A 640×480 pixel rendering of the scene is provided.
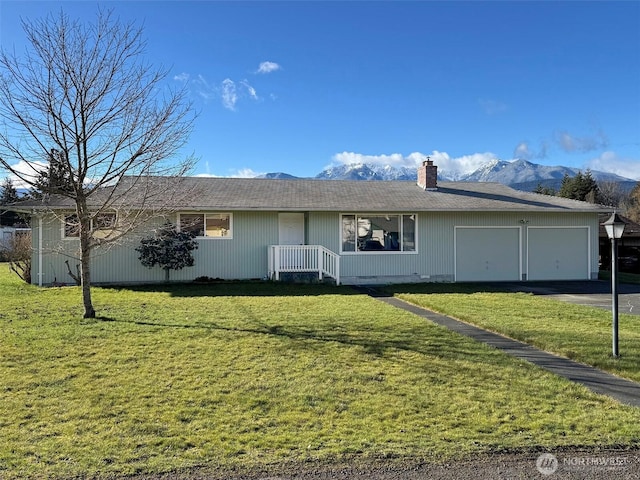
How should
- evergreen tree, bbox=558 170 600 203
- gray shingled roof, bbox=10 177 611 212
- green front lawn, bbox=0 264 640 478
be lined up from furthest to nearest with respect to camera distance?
evergreen tree, bbox=558 170 600 203
gray shingled roof, bbox=10 177 611 212
green front lawn, bbox=0 264 640 478

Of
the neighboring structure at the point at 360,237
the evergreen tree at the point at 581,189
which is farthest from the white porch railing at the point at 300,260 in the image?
the evergreen tree at the point at 581,189

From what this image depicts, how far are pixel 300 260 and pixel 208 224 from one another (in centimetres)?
307

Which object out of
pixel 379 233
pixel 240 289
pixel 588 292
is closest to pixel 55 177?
pixel 240 289

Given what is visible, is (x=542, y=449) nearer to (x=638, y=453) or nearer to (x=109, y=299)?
(x=638, y=453)

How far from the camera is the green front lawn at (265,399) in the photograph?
3.45 metres

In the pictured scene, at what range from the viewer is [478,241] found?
1622cm

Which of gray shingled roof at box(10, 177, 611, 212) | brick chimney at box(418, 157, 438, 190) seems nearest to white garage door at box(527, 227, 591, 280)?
gray shingled roof at box(10, 177, 611, 212)

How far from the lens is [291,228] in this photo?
15781 mm

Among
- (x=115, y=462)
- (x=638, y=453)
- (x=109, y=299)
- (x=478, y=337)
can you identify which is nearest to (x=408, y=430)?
(x=638, y=453)

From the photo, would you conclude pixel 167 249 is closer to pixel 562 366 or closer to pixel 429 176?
pixel 429 176

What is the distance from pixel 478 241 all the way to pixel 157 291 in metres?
10.3

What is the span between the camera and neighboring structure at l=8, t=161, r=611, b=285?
14523 millimetres

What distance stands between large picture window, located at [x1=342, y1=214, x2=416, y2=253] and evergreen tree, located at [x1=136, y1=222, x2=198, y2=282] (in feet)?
15.9

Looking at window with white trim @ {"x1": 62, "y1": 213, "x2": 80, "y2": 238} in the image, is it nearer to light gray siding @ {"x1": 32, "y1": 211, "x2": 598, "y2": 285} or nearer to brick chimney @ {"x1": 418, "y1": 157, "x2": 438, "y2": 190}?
light gray siding @ {"x1": 32, "y1": 211, "x2": 598, "y2": 285}
